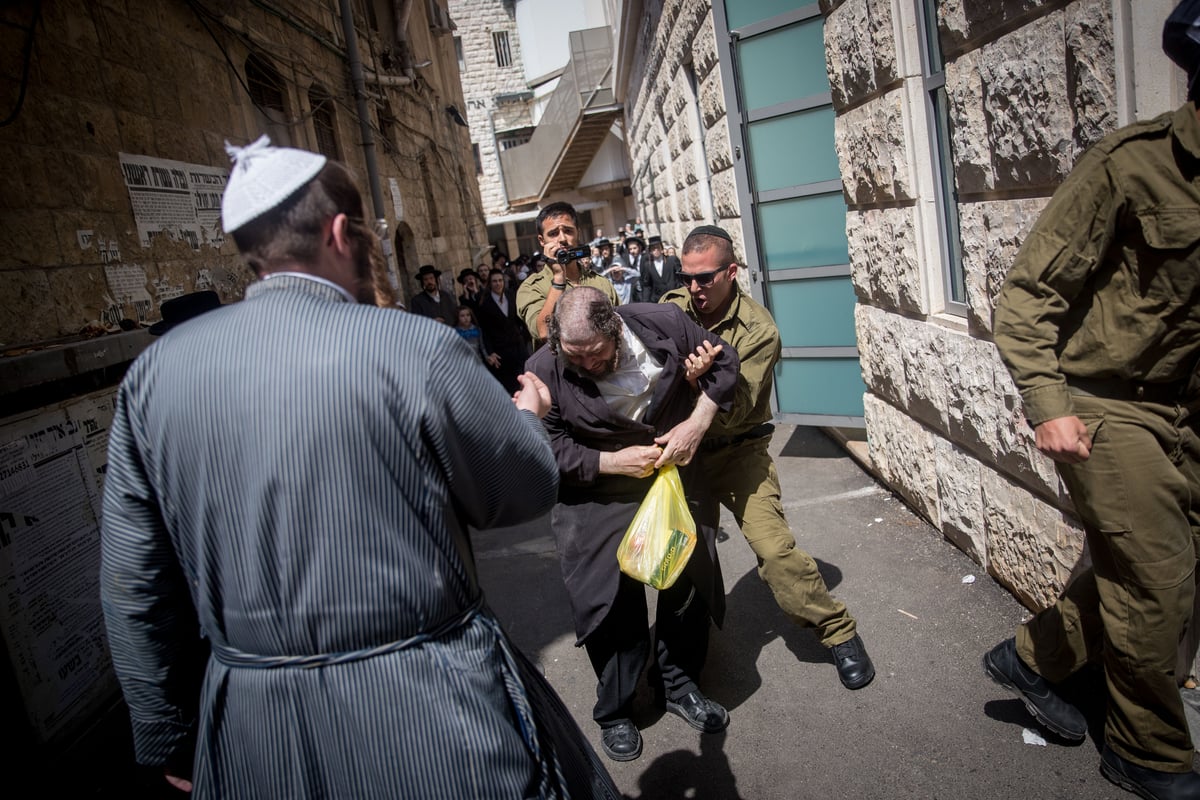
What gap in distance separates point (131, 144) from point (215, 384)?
5239mm

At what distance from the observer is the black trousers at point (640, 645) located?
9.95 ft

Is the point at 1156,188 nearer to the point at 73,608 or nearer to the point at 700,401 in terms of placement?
the point at 700,401

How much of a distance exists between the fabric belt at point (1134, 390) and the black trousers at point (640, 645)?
1557 mm

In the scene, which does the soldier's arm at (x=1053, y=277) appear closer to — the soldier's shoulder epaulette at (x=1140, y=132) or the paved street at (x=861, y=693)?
the soldier's shoulder epaulette at (x=1140, y=132)

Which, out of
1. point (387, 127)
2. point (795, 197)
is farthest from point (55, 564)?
point (387, 127)

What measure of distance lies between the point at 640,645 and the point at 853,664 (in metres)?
0.87

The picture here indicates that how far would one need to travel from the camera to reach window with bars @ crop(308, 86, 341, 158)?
10.7 m

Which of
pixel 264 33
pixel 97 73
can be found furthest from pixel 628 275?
pixel 97 73

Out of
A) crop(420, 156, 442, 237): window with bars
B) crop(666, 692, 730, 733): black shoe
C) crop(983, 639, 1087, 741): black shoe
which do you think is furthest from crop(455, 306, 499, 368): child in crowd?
crop(983, 639, 1087, 741): black shoe

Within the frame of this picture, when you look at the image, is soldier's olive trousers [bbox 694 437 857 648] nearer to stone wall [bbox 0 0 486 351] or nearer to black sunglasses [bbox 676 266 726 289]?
black sunglasses [bbox 676 266 726 289]

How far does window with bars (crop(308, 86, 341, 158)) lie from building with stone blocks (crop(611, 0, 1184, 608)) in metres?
5.61

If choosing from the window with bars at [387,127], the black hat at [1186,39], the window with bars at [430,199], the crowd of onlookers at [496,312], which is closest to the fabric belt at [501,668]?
the black hat at [1186,39]

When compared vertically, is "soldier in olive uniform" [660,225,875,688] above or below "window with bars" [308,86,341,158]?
below

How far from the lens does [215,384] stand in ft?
4.32
